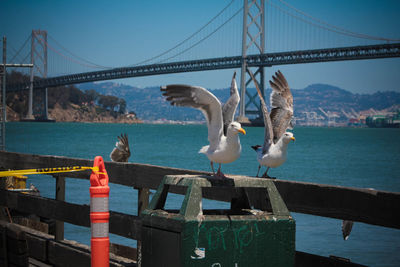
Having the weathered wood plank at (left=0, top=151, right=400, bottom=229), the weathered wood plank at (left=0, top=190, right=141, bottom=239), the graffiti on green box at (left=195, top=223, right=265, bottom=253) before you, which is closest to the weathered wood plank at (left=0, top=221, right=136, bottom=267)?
the weathered wood plank at (left=0, top=190, right=141, bottom=239)

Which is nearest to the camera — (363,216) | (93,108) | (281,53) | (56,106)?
(363,216)

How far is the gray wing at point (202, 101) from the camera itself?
2467 millimetres

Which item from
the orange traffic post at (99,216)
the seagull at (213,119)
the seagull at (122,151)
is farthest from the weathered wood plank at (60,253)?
the seagull at (122,151)

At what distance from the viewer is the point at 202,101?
2.52 m

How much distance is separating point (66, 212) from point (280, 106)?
158cm

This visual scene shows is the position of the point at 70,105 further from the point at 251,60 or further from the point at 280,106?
the point at 280,106

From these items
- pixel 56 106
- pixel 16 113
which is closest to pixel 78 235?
pixel 16 113

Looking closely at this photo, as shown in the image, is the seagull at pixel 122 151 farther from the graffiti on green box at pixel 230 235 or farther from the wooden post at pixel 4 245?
the graffiti on green box at pixel 230 235

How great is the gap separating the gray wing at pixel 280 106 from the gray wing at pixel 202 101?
1304 mm

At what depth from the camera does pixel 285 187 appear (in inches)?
104

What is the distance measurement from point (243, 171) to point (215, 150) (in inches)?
1016

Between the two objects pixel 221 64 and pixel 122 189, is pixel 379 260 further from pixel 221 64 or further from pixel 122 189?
pixel 221 64

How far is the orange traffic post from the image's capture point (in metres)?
2.20

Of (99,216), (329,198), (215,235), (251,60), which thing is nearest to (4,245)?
(99,216)
